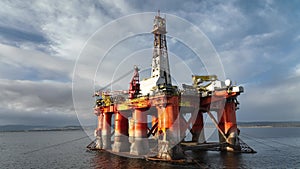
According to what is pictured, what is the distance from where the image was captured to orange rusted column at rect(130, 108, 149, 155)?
109ft

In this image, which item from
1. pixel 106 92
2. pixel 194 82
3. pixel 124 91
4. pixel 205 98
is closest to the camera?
pixel 205 98

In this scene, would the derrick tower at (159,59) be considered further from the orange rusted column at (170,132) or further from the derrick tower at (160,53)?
the orange rusted column at (170,132)

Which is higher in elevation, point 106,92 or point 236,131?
point 106,92

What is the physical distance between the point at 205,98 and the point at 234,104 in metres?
5.22

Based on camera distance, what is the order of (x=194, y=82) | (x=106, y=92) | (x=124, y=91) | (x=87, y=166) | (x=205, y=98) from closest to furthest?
(x=87, y=166)
(x=205, y=98)
(x=194, y=82)
(x=124, y=91)
(x=106, y=92)

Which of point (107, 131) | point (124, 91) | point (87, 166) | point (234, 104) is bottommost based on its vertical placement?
point (87, 166)

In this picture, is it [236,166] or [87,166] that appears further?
[87,166]

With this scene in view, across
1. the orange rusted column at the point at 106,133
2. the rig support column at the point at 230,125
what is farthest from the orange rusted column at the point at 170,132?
the orange rusted column at the point at 106,133

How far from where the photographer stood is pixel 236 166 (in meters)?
27.5

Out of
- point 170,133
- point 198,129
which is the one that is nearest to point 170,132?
point 170,133

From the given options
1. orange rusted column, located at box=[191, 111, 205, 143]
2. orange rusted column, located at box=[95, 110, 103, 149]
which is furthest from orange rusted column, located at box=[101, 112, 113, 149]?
orange rusted column, located at box=[191, 111, 205, 143]

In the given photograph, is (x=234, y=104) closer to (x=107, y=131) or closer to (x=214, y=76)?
(x=214, y=76)

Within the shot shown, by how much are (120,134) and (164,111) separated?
12.3 metres

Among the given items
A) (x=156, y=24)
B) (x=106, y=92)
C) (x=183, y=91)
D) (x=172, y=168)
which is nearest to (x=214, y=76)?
(x=183, y=91)
